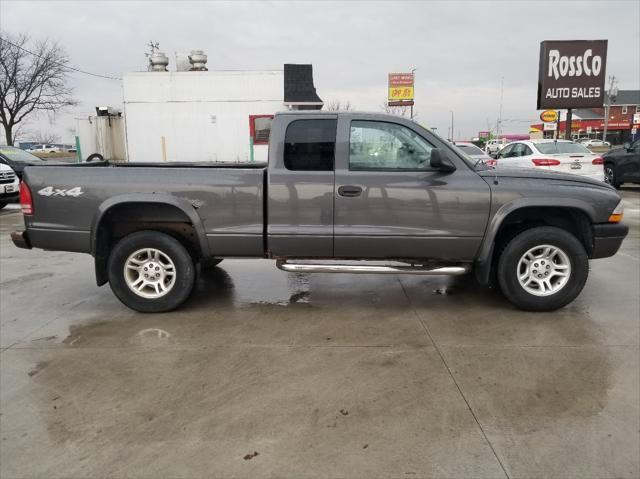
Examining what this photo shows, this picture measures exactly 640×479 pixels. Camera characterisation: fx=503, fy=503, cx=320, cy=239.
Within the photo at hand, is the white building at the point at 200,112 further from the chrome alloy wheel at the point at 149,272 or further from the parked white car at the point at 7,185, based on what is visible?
the chrome alloy wheel at the point at 149,272

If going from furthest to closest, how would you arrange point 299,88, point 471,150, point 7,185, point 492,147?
point 492,147 → point 299,88 → point 471,150 → point 7,185

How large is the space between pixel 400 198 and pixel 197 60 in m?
24.3

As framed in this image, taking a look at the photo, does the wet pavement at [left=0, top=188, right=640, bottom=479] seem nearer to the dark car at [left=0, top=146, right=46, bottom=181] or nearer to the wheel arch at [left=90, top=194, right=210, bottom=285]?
the wheel arch at [left=90, top=194, right=210, bottom=285]

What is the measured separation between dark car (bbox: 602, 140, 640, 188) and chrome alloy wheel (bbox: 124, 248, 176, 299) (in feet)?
51.5

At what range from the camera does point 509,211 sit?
15.0 feet

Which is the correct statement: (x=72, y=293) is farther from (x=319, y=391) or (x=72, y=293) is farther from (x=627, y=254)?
(x=627, y=254)

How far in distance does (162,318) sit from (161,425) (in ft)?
6.38

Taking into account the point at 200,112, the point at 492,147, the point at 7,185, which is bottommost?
the point at 7,185

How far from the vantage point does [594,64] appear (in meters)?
20.5

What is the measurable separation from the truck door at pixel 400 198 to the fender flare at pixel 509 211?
2.9 inches

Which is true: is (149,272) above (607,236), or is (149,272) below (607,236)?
below

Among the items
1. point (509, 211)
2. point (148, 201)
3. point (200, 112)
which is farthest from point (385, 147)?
point (200, 112)

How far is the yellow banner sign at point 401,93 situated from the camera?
46969mm

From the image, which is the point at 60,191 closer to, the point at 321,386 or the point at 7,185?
the point at 321,386
